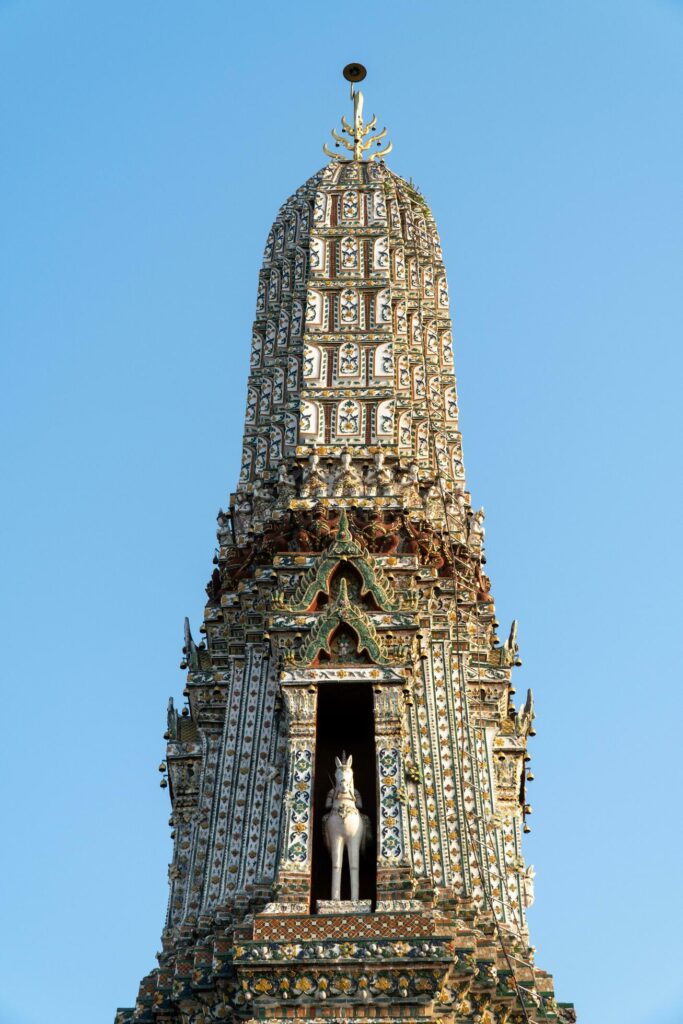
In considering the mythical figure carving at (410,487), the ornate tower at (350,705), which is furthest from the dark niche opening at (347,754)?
the mythical figure carving at (410,487)

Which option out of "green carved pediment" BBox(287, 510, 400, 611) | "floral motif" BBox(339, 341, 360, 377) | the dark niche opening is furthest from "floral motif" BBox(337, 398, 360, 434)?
the dark niche opening

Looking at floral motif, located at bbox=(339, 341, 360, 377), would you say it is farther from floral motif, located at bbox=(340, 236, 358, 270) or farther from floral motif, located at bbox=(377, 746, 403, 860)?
floral motif, located at bbox=(377, 746, 403, 860)

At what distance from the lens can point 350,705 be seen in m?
29.1

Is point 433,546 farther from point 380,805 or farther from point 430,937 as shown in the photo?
point 430,937

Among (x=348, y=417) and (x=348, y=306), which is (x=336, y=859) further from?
(x=348, y=306)

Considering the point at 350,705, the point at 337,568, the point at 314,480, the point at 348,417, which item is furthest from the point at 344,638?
the point at 348,417

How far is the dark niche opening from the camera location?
27.4 metres

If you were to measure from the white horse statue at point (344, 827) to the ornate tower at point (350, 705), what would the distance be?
0.04 m

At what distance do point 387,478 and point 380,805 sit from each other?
22.3 ft

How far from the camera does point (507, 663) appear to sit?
105 ft

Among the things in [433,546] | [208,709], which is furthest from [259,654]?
[433,546]

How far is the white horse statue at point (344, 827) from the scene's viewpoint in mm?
26609

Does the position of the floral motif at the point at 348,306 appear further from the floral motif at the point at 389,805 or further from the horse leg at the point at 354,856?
the horse leg at the point at 354,856

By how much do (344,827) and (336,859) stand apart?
0.45 metres
